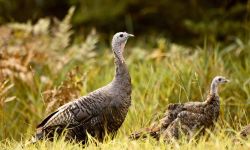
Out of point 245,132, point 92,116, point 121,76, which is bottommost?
point 245,132

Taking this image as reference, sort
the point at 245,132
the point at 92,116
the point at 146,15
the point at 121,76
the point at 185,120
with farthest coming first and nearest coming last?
the point at 146,15 → the point at 121,76 → the point at 92,116 → the point at 185,120 → the point at 245,132

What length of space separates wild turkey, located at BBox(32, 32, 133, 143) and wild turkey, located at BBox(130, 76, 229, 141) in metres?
0.29

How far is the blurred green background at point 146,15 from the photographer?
579 inches

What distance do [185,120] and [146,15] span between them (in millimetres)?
8858

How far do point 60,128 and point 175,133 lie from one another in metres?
1.04

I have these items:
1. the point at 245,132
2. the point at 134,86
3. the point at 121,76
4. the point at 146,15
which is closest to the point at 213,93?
→ the point at 245,132

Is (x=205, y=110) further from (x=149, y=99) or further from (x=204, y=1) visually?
(x=204, y=1)

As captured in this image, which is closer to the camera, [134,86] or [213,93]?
[213,93]

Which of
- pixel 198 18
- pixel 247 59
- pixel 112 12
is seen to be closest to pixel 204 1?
pixel 198 18

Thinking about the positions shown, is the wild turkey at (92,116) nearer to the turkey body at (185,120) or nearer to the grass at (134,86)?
the grass at (134,86)

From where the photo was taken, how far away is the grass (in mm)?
7718

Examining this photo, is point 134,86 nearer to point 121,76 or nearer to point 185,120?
point 121,76

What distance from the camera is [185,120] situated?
25.2 ft

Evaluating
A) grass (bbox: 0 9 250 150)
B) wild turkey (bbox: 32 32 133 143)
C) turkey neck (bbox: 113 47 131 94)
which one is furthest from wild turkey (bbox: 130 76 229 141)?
turkey neck (bbox: 113 47 131 94)
